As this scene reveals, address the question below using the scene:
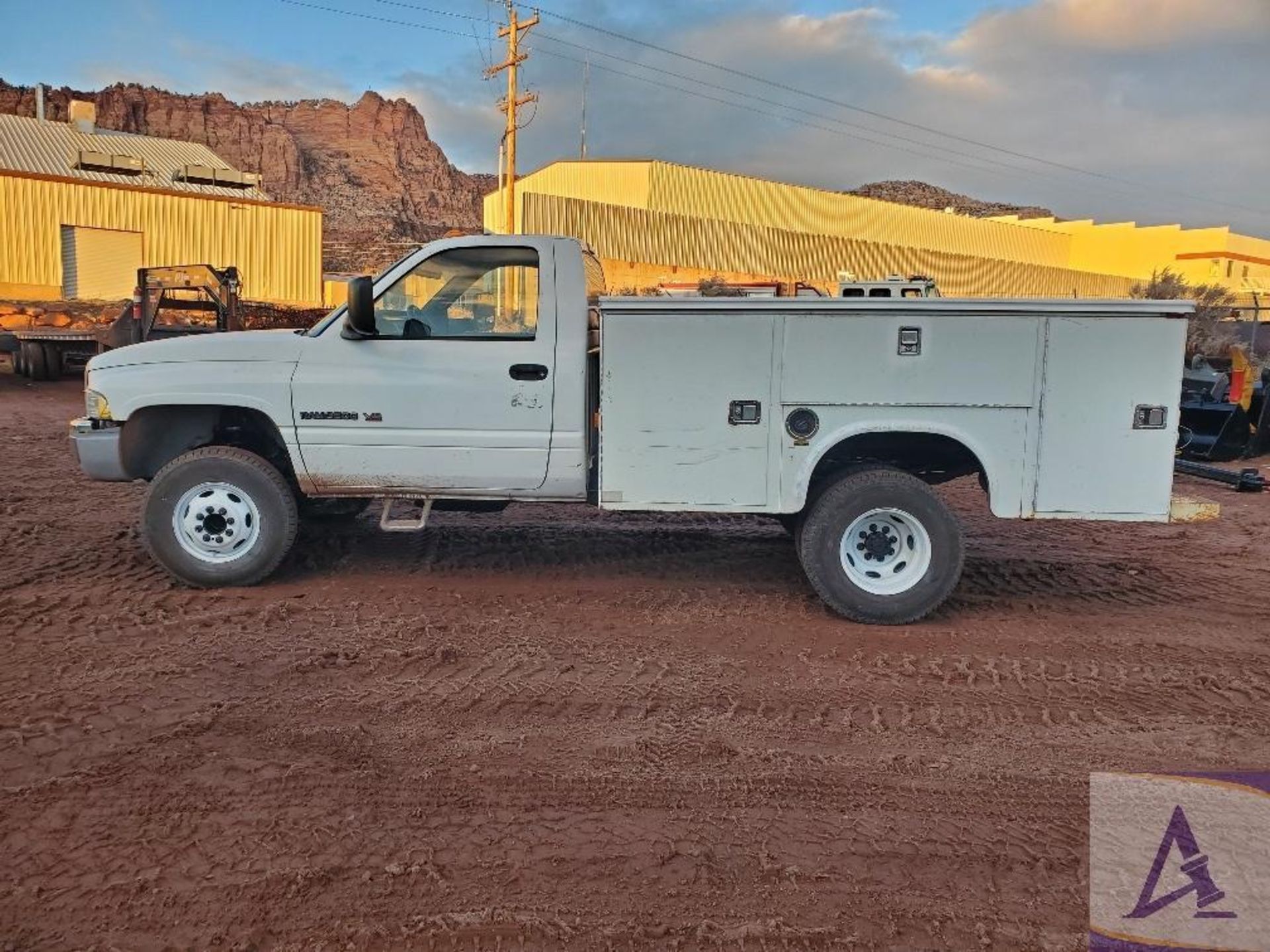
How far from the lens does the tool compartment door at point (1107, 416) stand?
534 cm

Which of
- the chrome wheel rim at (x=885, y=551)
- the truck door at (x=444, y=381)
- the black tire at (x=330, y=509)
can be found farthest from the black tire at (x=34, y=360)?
the chrome wheel rim at (x=885, y=551)

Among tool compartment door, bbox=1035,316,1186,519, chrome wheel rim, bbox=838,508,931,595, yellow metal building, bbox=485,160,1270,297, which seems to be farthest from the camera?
yellow metal building, bbox=485,160,1270,297

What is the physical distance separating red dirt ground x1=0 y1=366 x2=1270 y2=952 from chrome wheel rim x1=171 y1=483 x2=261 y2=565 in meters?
0.30

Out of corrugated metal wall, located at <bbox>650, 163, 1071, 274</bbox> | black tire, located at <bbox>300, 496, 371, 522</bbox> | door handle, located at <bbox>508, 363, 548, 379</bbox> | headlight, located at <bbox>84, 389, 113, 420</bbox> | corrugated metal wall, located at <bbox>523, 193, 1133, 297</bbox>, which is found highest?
corrugated metal wall, located at <bbox>650, 163, 1071, 274</bbox>

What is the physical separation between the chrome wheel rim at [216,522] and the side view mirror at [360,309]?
1.24 m

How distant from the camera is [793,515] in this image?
6.44 m

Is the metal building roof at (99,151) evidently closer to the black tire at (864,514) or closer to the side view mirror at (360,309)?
the side view mirror at (360,309)

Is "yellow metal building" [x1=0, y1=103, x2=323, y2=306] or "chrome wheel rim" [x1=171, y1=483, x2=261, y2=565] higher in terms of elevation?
"yellow metal building" [x1=0, y1=103, x2=323, y2=306]

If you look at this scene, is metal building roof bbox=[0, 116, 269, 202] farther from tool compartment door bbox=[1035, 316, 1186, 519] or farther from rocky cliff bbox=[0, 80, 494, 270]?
tool compartment door bbox=[1035, 316, 1186, 519]

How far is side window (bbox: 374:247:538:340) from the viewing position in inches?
229

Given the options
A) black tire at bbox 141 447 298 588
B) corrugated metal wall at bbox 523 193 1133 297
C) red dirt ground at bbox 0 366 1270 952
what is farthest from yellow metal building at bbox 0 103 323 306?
black tire at bbox 141 447 298 588

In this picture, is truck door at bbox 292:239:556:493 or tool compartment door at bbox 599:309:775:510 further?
truck door at bbox 292:239:556:493

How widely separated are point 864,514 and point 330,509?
3820 mm

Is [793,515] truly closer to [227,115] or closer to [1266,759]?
[1266,759]
